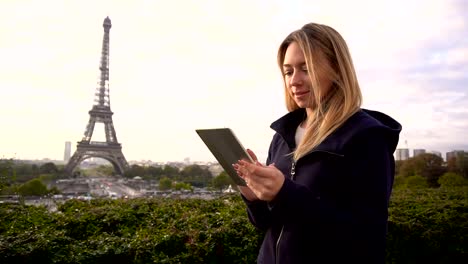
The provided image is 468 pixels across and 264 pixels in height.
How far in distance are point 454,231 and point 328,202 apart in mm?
4513

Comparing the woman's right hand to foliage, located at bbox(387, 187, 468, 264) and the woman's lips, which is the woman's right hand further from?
foliage, located at bbox(387, 187, 468, 264)

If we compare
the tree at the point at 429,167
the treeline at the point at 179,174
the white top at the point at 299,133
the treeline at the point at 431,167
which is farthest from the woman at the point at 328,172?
the treeline at the point at 179,174

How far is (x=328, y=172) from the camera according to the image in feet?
4.52

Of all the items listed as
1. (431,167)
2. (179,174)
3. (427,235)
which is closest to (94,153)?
(179,174)

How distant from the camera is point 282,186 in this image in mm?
1260

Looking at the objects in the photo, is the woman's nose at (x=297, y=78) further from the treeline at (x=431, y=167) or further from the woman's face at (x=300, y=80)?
the treeline at (x=431, y=167)

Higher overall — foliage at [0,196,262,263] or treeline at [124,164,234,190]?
foliage at [0,196,262,263]

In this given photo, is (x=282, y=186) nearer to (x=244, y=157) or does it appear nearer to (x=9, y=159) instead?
(x=244, y=157)

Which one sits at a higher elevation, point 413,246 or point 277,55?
point 277,55

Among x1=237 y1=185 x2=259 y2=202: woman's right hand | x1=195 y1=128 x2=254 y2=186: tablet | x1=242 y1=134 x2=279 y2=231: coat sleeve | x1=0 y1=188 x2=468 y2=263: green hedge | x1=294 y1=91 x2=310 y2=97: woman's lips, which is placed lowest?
x1=0 y1=188 x2=468 y2=263: green hedge

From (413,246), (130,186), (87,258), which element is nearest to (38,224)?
(87,258)

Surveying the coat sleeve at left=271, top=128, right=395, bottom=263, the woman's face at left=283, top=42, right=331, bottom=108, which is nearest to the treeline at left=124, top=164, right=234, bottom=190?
the woman's face at left=283, top=42, right=331, bottom=108

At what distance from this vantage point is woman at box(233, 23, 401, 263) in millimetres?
A: 1271

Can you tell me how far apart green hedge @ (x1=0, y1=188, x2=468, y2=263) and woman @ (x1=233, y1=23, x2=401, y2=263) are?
5.19 ft
